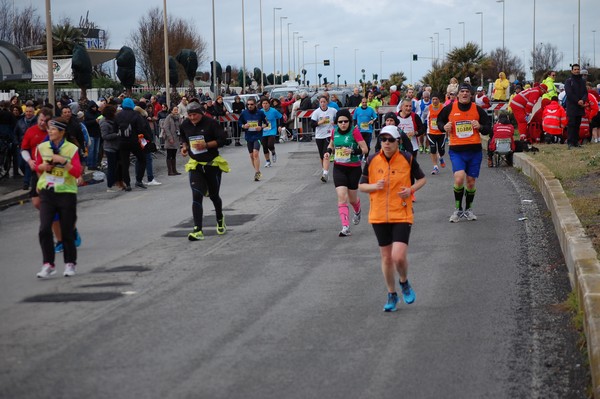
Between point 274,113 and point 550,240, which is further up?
point 274,113

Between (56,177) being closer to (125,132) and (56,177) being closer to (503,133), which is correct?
(125,132)

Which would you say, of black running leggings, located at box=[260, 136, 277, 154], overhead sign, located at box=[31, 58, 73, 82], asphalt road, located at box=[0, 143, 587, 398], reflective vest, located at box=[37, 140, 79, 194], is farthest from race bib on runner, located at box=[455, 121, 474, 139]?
overhead sign, located at box=[31, 58, 73, 82]

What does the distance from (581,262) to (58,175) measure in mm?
5704

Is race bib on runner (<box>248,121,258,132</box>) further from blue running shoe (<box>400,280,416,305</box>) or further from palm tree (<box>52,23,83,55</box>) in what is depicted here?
palm tree (<box>52,23,83,55</box>)

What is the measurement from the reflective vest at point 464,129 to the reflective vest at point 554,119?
1386 centimetres

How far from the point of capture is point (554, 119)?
29.4 meters

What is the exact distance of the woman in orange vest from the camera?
9.62 meters

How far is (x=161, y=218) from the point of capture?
17250 millimetres

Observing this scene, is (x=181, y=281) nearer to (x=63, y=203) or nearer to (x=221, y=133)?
(x=63, y=203)

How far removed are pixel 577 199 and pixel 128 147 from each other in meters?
10.6

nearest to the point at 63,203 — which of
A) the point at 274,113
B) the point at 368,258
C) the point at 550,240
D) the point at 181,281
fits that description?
the point at 181,281

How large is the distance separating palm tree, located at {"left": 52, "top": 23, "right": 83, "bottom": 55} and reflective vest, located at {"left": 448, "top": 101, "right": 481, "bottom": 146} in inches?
2250

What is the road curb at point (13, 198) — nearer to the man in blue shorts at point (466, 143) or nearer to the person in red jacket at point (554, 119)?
the man in blue shorts at point (466, 143)

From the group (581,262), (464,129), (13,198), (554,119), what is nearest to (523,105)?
(554,119)
